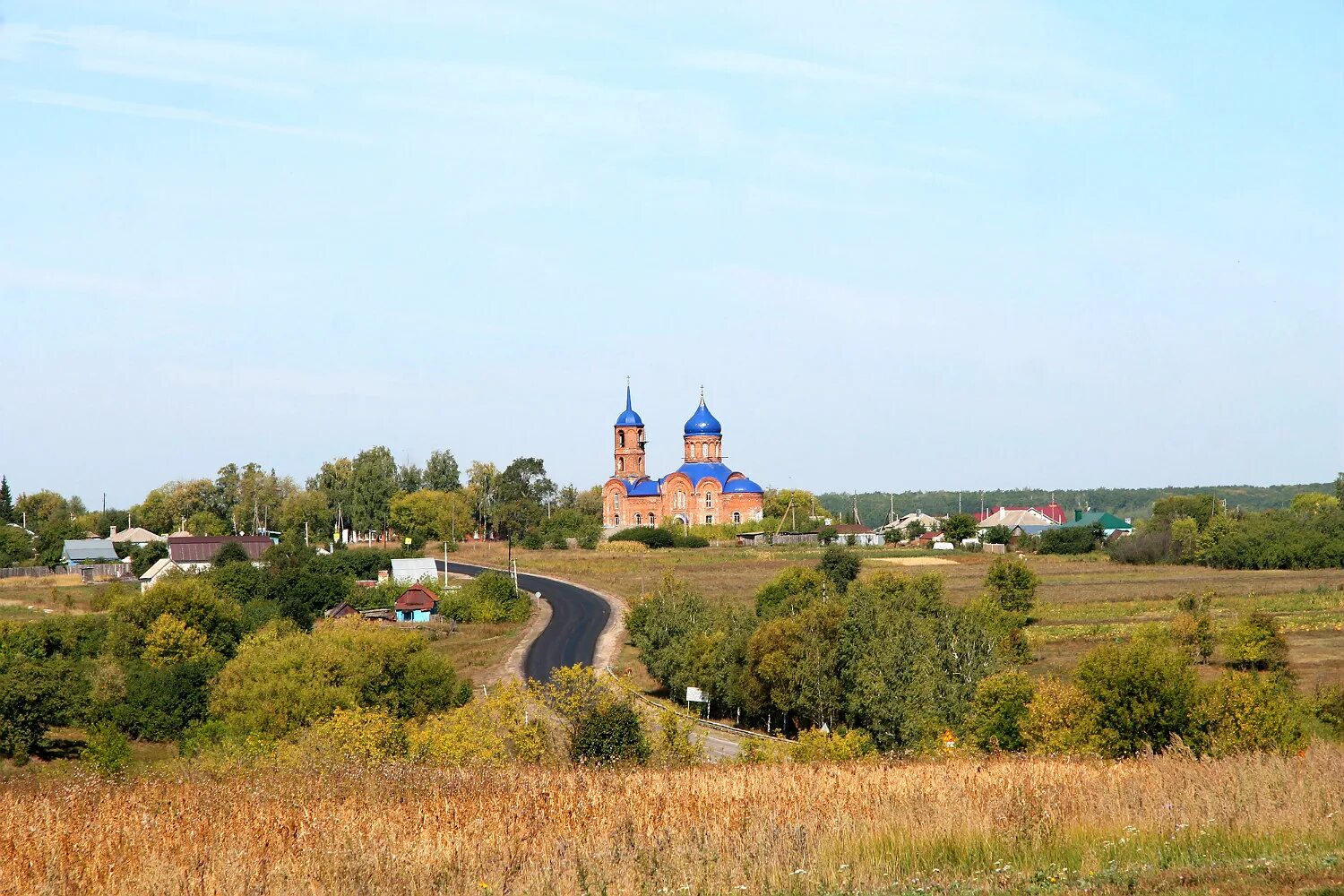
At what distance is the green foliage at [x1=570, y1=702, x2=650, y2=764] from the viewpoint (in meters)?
20.9

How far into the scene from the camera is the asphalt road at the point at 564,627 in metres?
49.7

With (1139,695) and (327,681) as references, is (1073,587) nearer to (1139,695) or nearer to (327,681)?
(327,681)

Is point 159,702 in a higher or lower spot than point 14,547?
lower

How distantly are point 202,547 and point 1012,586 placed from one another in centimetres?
5222

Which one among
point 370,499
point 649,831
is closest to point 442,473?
point 370,499

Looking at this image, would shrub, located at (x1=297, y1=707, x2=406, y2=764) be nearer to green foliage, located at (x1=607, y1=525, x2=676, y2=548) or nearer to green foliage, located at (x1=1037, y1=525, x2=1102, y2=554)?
green foliage, located at (x1=607, y1=525, x2=676, y2=548)

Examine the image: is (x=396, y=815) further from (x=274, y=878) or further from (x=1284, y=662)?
(x=1284, y=662)

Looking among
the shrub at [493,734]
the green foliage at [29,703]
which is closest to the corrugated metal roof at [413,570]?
the green foliage at [29,703]

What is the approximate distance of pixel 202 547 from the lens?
8644cm

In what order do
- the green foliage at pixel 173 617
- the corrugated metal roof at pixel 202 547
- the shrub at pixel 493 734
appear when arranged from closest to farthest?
the shrub at pixel 493 734, the green foliage at pixel 173 617, the corrugated metal roof at pixel 202 547

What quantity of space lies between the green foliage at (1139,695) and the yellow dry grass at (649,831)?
1212 centimetres

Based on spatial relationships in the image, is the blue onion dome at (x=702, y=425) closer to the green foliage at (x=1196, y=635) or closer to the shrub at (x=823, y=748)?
the green foliage at (x=1196, y=635)

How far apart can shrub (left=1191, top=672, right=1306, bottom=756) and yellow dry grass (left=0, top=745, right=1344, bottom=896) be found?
1066cm

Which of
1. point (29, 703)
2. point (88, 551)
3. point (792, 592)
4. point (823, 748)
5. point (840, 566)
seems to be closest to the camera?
point (823, 748)
